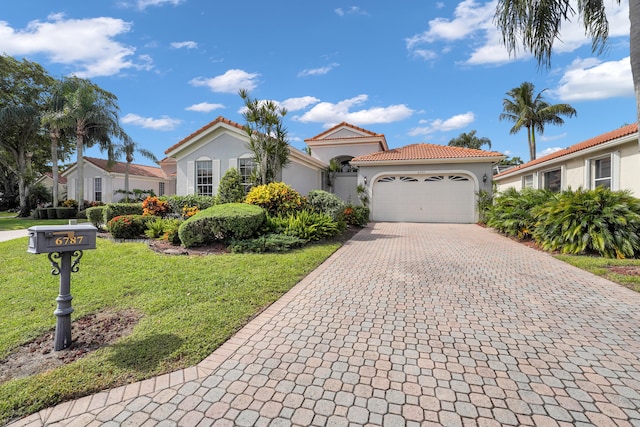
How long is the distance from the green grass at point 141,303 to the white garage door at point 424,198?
945 centimetres

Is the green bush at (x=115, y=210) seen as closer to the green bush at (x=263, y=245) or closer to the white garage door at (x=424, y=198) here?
the green bush at (x=263, y=245)

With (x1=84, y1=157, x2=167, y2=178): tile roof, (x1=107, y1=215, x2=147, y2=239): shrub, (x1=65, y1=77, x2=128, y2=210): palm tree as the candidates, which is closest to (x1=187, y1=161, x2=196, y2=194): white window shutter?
(x1=107, y1=215, x2=147, y2=239): shrub

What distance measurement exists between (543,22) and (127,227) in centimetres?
1315

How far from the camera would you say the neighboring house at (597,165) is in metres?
9.69

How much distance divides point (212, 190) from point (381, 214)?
9.08 metres

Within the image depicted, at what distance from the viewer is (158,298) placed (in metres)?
4.74

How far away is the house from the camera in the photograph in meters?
14.1

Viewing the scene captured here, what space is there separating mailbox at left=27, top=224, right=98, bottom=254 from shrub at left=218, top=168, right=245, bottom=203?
9416 mm

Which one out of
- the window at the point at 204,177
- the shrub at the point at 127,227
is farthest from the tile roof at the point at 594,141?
the shrub at the point at 127,227

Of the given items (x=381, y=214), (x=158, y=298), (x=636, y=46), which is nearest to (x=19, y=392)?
(x=158, y=298)

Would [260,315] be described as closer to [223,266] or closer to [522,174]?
[223,266]

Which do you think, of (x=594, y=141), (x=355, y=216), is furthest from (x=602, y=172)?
(x=355, y=216)

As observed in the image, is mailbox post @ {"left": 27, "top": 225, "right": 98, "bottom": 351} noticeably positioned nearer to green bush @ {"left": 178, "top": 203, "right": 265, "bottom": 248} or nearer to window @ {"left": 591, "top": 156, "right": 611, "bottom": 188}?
green bush @ {"left": 178, "top": 203, "right": 265, "bottom": 248}

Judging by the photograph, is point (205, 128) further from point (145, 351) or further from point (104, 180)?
point (104, 180)
